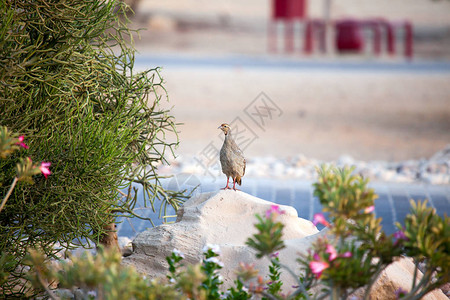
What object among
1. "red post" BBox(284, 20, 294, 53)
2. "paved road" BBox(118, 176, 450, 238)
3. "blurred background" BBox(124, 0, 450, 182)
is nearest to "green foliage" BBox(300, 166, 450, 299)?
"paved road" BBox(118, 176, 450, 238)

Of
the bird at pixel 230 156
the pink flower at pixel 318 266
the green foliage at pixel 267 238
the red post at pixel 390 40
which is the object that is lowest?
the pink flower at pixel 318 266

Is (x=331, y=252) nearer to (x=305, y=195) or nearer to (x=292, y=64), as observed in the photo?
(x=305, y=195)

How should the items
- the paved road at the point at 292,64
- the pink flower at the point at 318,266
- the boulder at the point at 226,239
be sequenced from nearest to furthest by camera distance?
1. the pink flower at the point at 318,266
2. the boulder at the point at 226,239
3. the paved road at the point at 292,64

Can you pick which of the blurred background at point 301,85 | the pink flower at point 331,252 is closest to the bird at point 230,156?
the pink flower at point 331,252

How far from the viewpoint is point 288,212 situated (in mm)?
3408

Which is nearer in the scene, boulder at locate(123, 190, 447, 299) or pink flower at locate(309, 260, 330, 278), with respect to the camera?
pink flower at locate(309, 260, 330, 278)

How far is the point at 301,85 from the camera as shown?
44.9 feet

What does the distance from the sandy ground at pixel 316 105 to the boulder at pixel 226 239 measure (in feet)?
14.9

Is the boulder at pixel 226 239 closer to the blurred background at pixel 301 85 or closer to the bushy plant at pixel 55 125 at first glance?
the bushy plant at pixel 55 125

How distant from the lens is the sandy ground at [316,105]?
350 inches

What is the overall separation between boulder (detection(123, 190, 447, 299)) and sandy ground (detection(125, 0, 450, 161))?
4548mm

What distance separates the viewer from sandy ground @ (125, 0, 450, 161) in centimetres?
889

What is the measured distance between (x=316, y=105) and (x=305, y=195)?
6.83m

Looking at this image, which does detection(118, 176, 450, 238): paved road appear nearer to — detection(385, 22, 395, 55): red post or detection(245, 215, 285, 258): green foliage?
detection(245, 215, 285, 258): green foliage
